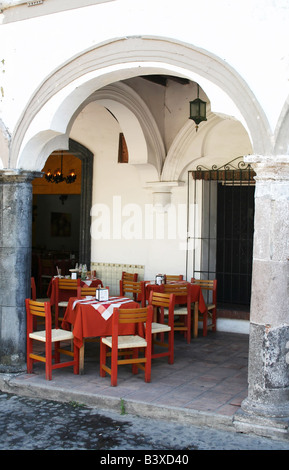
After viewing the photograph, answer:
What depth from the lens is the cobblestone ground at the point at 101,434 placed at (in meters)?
4.59

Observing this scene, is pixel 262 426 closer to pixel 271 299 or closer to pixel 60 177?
pixel 271 299

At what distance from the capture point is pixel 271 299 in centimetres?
500

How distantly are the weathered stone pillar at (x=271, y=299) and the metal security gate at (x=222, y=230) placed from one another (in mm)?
3883

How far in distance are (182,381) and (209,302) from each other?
313 centimetres

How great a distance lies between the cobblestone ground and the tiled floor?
283mm

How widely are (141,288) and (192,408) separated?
337cm

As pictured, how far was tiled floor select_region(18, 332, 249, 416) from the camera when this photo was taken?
5449 mm

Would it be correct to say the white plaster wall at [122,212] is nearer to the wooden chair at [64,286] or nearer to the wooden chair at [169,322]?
the wooden chair at [64,286]

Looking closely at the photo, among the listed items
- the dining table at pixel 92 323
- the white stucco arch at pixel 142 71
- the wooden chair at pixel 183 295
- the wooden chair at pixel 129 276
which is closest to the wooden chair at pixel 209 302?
the wooden chair at pixel 183 295

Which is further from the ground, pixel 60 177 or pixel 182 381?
pixel 60 177

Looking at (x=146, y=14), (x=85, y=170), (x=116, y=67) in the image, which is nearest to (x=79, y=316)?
(x=116, y=67)

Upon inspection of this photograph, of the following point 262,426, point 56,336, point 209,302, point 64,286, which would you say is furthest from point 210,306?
point 262,426

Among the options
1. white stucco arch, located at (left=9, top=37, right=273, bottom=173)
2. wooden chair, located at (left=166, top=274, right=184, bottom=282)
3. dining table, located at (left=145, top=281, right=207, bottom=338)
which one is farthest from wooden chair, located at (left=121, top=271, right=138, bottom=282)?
white stucco arch, located at (left=9, top=37, right=273, bottom=173)

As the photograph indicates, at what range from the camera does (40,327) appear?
29.3ft
